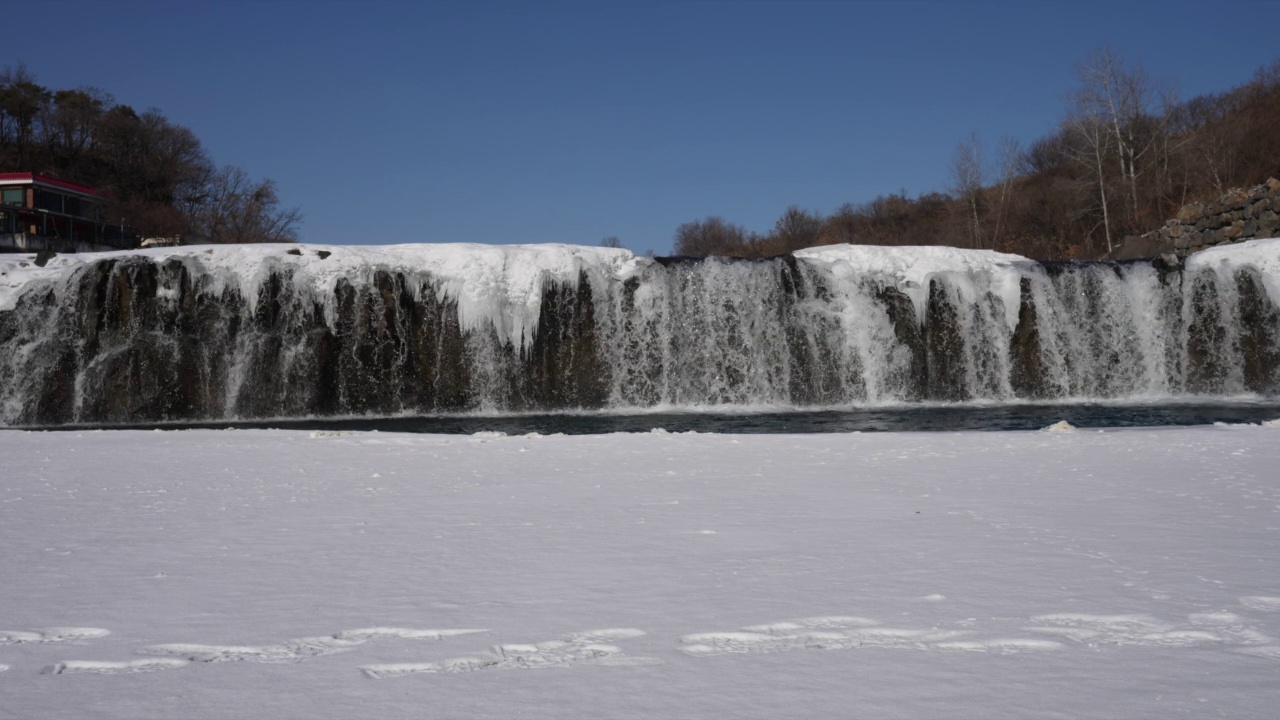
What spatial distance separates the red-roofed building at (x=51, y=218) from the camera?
38.8 m

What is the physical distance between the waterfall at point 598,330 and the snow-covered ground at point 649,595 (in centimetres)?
1269

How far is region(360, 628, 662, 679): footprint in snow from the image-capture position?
278 centimetres

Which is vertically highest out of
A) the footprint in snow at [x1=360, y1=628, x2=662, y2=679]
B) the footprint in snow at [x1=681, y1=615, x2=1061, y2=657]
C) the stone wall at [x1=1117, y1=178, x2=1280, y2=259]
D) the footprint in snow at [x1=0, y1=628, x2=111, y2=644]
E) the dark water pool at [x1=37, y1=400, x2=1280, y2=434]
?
the stone wall at [x1=1117, y1=178, x2=1280, y2=259]

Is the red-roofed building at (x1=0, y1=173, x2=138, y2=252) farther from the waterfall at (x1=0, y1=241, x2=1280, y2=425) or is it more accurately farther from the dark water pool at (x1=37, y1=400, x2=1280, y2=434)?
the dark water pool at (x1=37, y1=400, x2=1280, y2=434)

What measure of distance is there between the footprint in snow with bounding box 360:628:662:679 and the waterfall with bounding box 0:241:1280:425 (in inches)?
666

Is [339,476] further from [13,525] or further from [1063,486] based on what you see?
[1063,486]

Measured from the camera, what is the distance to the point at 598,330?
20.2m

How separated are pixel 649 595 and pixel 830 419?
12.9 m

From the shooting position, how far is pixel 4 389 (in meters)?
18.4

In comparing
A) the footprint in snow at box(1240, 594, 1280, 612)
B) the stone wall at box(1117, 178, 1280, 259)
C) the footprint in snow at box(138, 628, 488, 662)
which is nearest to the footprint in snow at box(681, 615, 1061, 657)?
the footprint in snow at box(138, 628, 488, 662)

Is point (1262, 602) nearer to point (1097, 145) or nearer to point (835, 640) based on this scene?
point (835, 640)

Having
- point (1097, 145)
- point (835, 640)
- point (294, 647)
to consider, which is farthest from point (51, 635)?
point (1097, 145)

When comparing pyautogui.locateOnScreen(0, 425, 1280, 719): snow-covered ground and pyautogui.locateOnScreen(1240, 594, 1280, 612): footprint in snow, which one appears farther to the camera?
pyautogui.locateOnScreen(1240, 594, 1280, 612): footprint in snow

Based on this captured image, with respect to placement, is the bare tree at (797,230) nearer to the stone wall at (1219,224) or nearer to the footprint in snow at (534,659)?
the stone wall at (1219,224)
